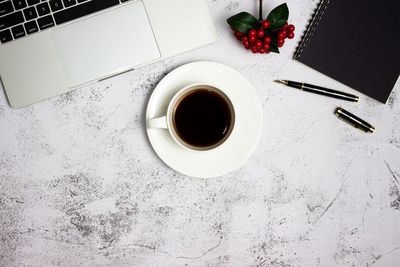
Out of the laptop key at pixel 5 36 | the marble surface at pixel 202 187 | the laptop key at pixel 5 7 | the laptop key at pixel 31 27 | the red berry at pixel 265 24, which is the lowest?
the marble surface at pixel 202 187

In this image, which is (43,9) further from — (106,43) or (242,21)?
(242,21)

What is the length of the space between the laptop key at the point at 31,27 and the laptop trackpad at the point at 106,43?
0.04 m

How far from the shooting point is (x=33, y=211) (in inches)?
30.6

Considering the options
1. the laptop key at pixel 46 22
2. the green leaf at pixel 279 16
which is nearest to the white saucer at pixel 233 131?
the green leaf at pixel 279 16

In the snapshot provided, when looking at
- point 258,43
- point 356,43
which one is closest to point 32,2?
point 258,43

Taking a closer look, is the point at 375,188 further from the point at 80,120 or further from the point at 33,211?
the point at 33,211

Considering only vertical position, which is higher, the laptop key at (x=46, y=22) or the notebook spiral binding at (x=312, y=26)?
the laptop key at (x=46, y=22)

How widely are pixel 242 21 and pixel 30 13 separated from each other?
453mm

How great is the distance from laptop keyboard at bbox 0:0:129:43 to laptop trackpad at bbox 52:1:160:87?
17mm

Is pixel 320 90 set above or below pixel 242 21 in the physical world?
below

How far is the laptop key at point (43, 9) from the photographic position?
0.68m

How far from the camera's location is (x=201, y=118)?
2.35ft

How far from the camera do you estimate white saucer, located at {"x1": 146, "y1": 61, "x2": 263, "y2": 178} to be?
0.71 metres

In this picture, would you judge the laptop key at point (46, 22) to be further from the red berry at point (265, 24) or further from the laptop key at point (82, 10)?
the red berry at point (265, 24)
